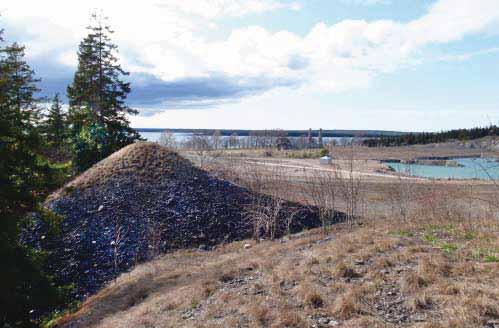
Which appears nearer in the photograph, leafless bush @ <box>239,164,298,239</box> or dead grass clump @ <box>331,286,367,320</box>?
dead grass clump @ <box>331,286,367,320</box>

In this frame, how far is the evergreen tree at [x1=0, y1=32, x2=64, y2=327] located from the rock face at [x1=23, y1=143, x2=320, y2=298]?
941mm

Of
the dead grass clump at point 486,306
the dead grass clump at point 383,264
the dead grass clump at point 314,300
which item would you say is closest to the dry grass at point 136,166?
the dead grass clump at point 383,264

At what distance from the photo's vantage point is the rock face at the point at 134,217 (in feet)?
31.2

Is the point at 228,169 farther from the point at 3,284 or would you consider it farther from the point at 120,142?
the point at 3,284

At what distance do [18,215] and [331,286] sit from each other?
561 centimetres

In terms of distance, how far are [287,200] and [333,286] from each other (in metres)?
6.69

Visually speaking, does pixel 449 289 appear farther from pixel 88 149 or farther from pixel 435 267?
pixel 88 149

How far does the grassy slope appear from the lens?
180 inches

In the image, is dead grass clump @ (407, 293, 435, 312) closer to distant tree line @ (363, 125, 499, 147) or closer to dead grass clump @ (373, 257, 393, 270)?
dead grass clump @ (373, 257, 393, 270)

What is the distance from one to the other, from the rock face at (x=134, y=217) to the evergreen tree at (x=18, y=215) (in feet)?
3.09

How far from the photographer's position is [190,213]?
36.2ft

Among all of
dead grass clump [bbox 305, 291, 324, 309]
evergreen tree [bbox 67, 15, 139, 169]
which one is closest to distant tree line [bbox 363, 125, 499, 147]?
evergreen tree [bbox 67, 15, 139, 169]

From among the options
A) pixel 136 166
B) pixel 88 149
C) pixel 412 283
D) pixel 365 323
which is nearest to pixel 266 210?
pixel 136 166

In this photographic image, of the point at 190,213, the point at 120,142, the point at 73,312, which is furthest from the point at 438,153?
the point at 73,312
